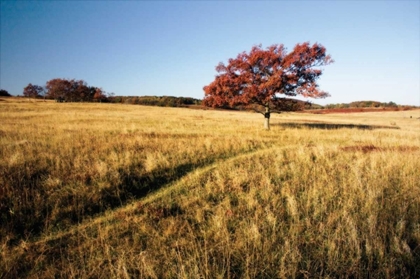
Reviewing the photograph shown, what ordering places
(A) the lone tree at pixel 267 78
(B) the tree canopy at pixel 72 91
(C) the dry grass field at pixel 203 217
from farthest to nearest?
(B) the tree canopy at pixel 72 91 → (A) the lone tree at pixel 267 78 → (C) the dry grass field at pixel 203 217

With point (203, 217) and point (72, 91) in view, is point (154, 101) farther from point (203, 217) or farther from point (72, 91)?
point (203, 217)

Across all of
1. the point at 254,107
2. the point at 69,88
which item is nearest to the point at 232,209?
the point at 254,107

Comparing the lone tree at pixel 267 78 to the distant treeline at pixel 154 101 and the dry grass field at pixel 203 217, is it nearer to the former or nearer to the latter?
the dry grass field at pixel 203 217

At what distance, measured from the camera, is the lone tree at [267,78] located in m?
18.7

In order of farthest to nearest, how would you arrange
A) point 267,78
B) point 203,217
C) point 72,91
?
point 72,91
point 267,78
point 203,217

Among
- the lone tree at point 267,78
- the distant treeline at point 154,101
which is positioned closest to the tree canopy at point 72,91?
the distant treeline at point 154,101

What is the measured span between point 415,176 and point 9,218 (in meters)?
12.1

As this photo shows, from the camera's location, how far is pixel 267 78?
781 inches

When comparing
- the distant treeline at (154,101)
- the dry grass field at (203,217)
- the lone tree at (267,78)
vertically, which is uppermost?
the distant treeline at (154,101)

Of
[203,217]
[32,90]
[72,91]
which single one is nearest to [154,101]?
[72,91]

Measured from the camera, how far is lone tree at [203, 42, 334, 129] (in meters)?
18.7

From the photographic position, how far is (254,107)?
22.9 metres

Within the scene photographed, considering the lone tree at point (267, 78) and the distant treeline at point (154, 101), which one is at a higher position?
the distant treeline at point (154, 101)

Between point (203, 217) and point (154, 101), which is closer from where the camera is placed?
point (203, 217)
